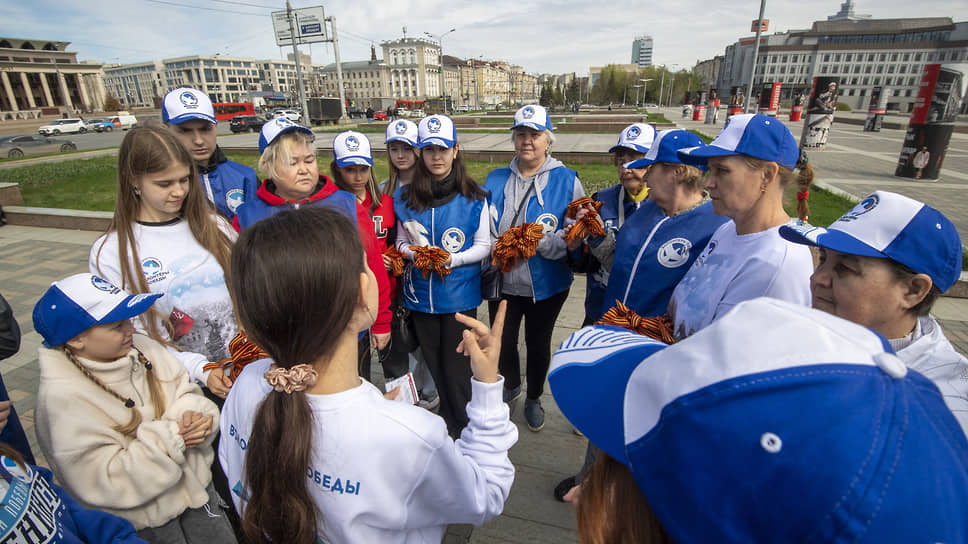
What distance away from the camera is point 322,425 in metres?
1.04

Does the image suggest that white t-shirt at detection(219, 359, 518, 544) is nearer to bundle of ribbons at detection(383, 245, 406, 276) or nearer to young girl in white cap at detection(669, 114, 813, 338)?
young girl in white cap at detection(669, 114, 813, 338)

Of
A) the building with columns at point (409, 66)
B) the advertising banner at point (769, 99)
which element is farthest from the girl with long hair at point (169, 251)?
the building with columns at point (409, 66)

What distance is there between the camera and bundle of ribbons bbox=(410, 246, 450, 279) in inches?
114

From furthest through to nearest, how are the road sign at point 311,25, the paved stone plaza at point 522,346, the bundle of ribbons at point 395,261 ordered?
the road sign at point 311,25 < the bundle of ribbons at point 395,261 < the paved stone plaza at point 522,346

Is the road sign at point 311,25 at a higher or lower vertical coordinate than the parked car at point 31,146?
higher

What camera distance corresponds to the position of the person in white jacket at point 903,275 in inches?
48.1

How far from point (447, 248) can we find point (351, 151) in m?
1.12

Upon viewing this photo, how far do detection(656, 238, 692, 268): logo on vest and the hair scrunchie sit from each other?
1.79 m

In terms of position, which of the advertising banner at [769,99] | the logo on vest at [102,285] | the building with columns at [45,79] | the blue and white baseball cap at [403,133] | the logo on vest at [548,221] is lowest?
the logo on vest at [548,221]

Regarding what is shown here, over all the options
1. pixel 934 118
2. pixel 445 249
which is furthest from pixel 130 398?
pixel 934 118

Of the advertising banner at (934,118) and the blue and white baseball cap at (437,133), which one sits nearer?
the blue and white baseball cap at (437,133)

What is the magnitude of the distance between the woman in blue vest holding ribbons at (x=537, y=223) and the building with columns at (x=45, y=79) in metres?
80.8

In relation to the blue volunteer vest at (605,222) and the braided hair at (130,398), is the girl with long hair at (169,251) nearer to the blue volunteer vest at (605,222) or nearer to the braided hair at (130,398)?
the braided hair at (130,398)

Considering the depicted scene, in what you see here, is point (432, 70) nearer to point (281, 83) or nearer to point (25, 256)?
point (281, 83)
